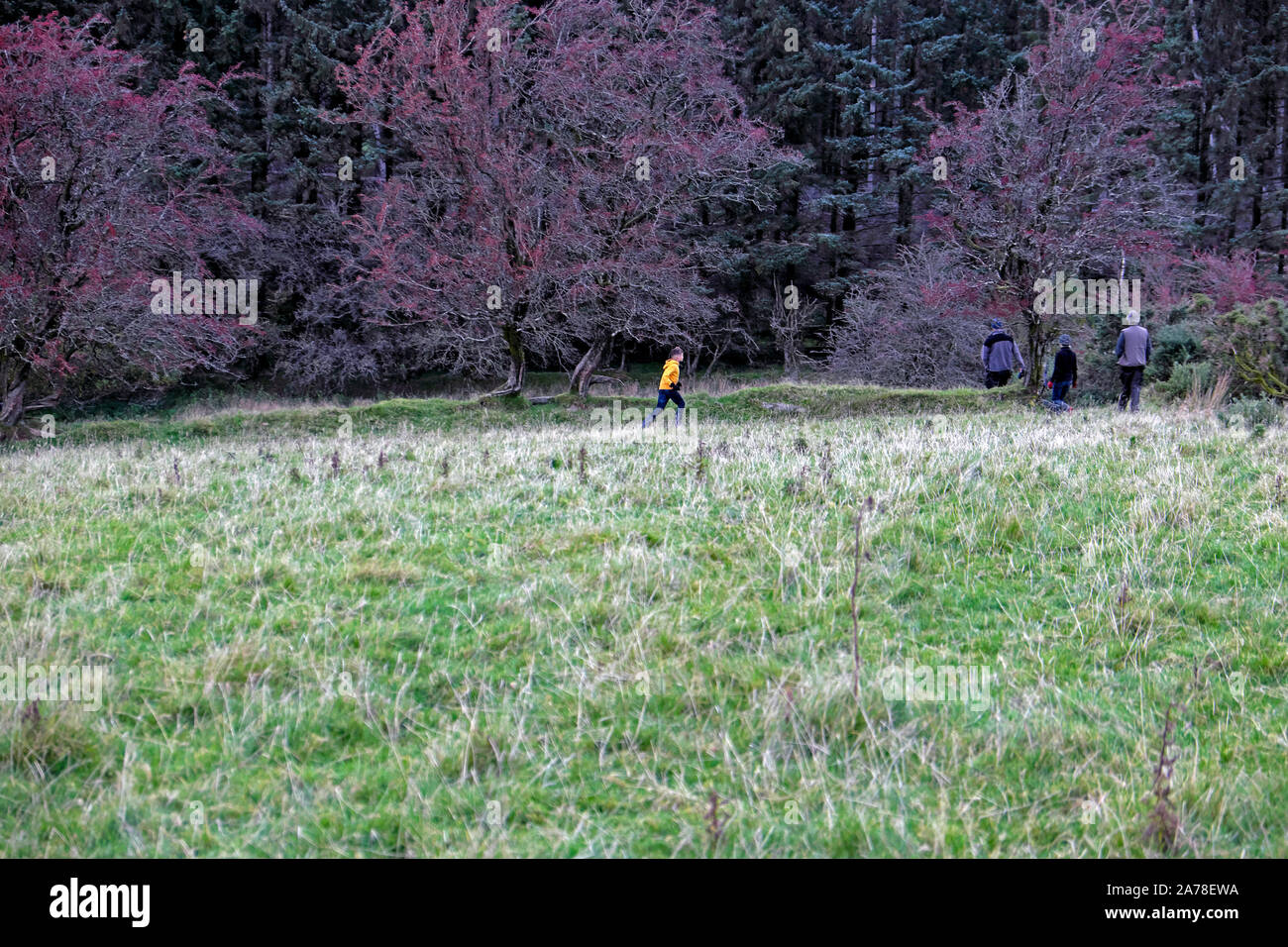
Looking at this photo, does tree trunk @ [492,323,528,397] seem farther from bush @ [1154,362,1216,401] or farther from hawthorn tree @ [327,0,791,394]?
bush @ [1154,362,1216,401]

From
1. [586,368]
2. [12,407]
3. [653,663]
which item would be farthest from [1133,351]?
[12,407]

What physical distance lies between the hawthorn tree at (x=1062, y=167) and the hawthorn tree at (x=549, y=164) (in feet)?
19.1

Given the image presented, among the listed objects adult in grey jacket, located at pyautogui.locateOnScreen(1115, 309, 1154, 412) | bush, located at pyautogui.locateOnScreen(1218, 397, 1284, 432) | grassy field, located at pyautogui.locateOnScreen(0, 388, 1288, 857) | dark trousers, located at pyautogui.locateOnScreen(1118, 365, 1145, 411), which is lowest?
grassy field, located at pyautogui.locateOnScreen(0, 388, 1288, 857)

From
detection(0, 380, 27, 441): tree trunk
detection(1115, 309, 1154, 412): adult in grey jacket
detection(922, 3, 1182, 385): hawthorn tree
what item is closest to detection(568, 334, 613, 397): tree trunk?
detection(922, 3, 1182, 385): hawthorn tree

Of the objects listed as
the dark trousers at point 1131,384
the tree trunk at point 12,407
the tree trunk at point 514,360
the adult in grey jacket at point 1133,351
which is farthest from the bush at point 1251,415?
the tree trunk at point 12,407

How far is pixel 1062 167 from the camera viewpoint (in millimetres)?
17625

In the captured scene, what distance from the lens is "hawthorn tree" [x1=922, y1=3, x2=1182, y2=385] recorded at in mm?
17562

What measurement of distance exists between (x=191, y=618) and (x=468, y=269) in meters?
16.5

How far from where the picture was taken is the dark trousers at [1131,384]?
15.1 meters

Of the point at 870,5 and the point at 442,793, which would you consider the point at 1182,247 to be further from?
the point at 442,793

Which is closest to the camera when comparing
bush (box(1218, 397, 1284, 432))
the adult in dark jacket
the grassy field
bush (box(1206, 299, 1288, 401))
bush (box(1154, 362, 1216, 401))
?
the grassy field

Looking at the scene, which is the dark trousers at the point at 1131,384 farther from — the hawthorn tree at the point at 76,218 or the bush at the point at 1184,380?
the hawthorn tree at the point at 76,218

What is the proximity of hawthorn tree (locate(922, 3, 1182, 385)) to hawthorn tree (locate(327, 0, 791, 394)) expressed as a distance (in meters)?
5.84
